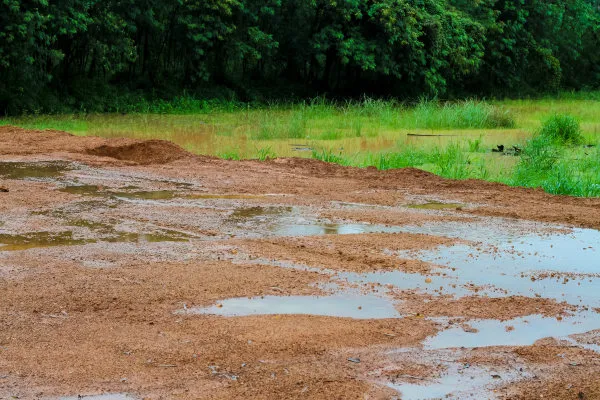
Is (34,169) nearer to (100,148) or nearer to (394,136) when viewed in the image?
(100,148)

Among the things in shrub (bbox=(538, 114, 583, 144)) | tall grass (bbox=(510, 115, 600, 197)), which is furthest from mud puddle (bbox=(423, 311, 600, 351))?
shrub (bbox=(538, 114, 583, 144))

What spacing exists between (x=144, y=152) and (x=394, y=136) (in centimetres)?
660

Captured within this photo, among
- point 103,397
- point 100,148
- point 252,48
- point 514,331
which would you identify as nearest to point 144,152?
point 100,148

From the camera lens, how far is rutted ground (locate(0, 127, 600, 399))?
490 centimetres

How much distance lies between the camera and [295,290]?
22.2 ft

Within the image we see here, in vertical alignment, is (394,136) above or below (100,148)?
below

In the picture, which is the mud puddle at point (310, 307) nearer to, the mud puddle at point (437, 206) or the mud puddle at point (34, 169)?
the mud puddle at point (437, 206)

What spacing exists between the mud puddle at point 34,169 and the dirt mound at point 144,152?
4.84 feet

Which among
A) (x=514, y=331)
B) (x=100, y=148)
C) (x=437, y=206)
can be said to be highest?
(x=514, y=331)

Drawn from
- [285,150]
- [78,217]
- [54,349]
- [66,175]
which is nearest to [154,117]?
[285,150]

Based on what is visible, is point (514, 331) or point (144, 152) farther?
point (144, 152)

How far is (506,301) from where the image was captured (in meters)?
6.62

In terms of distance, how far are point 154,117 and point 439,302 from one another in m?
19.6

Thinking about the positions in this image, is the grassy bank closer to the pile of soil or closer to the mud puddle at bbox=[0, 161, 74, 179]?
the pile of soil
